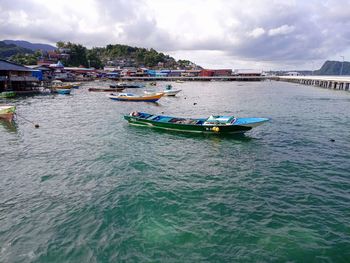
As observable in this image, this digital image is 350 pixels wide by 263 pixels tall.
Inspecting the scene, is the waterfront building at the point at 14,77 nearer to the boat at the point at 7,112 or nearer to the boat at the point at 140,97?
the boat at the point at 140,97

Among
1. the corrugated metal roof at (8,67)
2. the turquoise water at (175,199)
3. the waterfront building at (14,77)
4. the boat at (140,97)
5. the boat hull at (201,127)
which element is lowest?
the turquoise water at (175,199)

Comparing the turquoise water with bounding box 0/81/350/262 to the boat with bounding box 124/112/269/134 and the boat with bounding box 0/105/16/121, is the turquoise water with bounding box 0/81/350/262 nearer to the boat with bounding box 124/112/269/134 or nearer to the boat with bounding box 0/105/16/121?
the boat with bounding box 124/112/269/134

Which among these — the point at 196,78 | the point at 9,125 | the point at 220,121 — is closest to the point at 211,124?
the point at 220,121

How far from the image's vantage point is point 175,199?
14.9 m

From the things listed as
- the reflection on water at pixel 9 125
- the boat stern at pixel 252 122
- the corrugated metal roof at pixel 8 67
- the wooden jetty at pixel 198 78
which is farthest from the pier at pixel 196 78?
the boat stern at pixel 252 122

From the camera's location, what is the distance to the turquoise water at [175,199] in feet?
35.8

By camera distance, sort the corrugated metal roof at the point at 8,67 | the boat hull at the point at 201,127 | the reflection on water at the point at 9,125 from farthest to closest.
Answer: the corrugated metal roof at the point at 8,67, the reflection on water at the point at 9,125, the boat hull at the point at 201,127

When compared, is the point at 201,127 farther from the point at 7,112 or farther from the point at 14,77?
the point at 14,77

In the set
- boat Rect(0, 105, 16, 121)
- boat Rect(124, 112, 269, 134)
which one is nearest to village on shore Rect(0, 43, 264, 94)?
boat Rect(0, 105, 16, 121)

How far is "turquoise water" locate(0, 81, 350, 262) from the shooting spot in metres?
10.9

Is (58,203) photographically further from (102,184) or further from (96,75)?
(96,75)

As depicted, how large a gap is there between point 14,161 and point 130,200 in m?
12.6

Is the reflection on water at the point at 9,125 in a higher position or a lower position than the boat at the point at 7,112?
lower

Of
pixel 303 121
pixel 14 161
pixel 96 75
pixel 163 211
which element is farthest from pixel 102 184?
pixel 96 75
